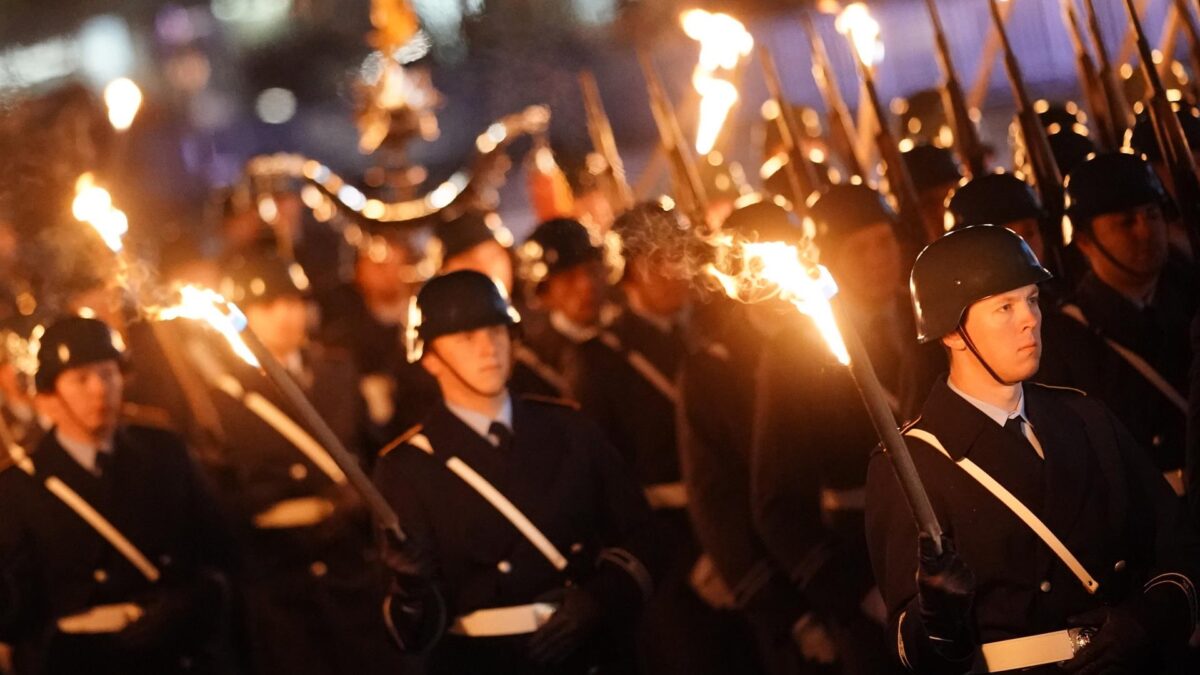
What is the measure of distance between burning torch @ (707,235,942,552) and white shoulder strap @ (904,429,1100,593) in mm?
512

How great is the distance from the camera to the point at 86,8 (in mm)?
24906

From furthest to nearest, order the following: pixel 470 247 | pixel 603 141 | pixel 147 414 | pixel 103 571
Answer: pixel 603 141
pixel 147 414
pixel 470 247
pixel 103 571

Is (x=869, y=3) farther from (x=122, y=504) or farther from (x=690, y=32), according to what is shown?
(x=122, y=504)

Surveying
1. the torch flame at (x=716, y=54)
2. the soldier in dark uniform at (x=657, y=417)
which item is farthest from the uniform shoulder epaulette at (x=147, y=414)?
the torch flame at (x=716, y=54)

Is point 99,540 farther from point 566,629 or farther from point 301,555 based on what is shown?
point 566,629

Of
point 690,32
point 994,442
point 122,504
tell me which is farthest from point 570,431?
point 690,32

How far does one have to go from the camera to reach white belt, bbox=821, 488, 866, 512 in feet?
21.6

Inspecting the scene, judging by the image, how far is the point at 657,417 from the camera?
26.4 ft

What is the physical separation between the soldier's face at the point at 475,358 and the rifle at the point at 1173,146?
2732 mm

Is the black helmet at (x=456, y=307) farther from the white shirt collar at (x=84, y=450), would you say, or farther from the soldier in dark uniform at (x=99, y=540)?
the white shirt collar at (x=84, y=450)

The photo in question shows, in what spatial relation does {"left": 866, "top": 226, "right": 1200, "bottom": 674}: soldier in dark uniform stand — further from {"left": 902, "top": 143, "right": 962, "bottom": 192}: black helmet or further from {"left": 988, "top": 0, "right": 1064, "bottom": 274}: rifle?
{"left": 902, "top": 143, "right": 962, "bottom": 192}: black helmet

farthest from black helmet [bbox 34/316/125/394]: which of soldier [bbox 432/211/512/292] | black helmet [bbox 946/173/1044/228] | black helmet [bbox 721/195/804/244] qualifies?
black helmet [bbox 946/173/1044/228]

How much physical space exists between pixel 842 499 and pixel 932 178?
2436 mm

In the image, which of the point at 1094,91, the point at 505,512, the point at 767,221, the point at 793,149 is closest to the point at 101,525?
the point at 505,512
